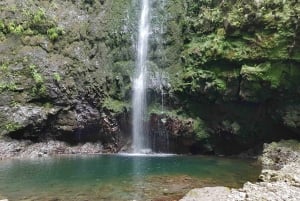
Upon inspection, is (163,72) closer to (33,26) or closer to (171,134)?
(171,134)

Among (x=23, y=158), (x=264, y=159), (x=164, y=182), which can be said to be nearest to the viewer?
(x=164, y=182)

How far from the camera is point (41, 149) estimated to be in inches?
1272

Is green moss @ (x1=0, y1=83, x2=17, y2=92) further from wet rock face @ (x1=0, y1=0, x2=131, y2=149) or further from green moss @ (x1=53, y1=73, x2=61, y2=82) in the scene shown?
green moss @ (x1=53, y1=73, x2=61, y2=82)

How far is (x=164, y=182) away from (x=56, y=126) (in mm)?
15797

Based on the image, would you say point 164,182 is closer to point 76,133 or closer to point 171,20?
point 76,133

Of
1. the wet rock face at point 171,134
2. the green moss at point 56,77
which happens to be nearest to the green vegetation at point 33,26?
the green moss at point 56,77

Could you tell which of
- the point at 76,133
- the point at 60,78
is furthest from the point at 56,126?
the point at 60,78

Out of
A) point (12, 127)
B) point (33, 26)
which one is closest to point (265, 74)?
point (12, 127)

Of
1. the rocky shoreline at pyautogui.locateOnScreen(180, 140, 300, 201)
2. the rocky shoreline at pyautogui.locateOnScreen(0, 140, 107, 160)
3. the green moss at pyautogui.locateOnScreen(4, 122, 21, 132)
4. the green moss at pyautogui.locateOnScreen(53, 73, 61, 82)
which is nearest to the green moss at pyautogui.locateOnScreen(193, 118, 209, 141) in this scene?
the rocky shoreline at pyautogui.locateOnScreen(0, 140, 107, 160)

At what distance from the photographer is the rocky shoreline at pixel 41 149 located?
3036cm

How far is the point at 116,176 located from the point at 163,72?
14827 mm

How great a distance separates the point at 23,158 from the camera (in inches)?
1183

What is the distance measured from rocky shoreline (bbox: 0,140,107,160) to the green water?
2.40m

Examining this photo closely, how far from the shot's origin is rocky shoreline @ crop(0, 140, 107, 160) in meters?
30.4
